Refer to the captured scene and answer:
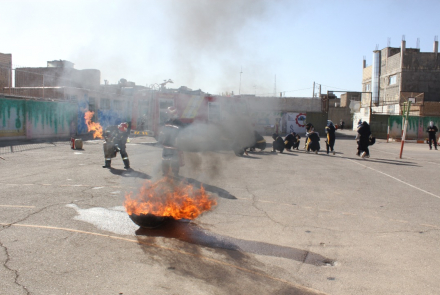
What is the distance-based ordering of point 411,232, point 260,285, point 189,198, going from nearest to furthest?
point 260,285 → point 411,232 → point 189,198

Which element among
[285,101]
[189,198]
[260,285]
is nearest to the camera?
[260,285]

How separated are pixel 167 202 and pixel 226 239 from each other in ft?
3.93

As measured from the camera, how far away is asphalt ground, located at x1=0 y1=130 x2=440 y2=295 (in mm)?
3732

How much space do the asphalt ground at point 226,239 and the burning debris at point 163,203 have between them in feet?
0.60

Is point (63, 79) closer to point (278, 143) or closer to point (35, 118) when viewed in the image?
point (35, 118)

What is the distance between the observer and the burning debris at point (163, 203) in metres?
5.24

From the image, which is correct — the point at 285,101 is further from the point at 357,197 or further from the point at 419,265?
the point at 419,265

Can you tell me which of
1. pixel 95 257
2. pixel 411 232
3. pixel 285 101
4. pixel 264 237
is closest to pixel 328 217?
pixel 411 232

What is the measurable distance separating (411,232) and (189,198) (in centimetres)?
357

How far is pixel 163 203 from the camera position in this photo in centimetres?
562

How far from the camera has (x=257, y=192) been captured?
8.30 meters

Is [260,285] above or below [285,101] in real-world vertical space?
below

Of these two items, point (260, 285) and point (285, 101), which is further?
point (285, 101)

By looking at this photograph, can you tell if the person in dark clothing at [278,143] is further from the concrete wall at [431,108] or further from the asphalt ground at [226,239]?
the concrete wall at [431,108]
